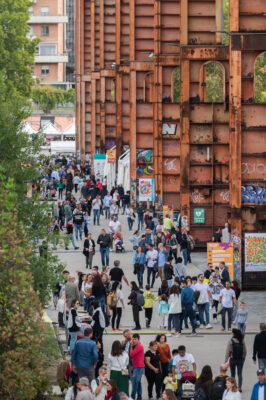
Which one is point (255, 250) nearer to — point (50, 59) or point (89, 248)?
point (89, 248)

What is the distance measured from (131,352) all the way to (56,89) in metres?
144

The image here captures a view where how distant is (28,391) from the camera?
1548 centimetres

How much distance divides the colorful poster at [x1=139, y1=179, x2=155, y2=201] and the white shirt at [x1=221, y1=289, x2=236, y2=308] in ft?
81.8

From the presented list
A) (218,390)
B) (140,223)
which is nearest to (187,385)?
(218,390)

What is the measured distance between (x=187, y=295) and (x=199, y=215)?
16308 mm

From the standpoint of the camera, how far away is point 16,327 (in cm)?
1554

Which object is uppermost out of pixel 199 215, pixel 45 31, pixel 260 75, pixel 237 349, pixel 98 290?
pixel 45 31

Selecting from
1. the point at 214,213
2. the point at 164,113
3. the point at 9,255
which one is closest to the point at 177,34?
the point at 164,113

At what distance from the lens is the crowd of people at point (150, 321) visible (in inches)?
738

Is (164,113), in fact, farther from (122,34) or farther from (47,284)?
(47,284)

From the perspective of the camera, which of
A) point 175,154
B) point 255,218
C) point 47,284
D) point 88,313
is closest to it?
point 47,284

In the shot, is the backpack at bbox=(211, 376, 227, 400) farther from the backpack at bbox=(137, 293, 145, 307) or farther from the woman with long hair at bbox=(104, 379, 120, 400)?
the backpack at bbox=(137, 293, 145, 307)

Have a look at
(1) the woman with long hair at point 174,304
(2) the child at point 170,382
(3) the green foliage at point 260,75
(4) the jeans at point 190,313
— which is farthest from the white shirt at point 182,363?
(3) the green foliage at point 260,75

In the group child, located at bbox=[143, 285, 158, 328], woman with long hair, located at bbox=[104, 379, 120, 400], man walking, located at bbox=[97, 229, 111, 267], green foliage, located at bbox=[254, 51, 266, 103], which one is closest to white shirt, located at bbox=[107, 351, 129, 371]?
woman with long hair, located at bbox=[104, 379, 120, 400]
